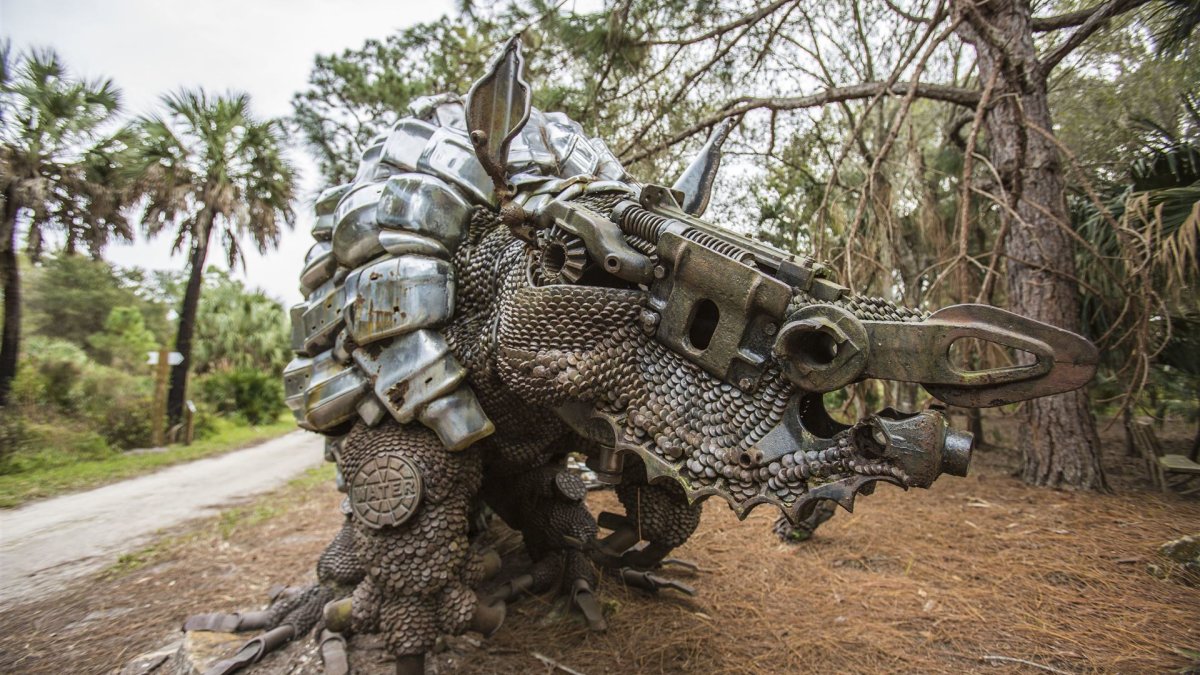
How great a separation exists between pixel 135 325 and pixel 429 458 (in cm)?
2230

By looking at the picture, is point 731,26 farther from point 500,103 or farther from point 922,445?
point 922,445

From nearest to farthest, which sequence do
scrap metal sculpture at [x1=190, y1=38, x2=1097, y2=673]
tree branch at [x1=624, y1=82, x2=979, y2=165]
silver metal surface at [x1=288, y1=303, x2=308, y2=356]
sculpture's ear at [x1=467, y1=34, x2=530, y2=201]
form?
scrap metal sculpture at [x1=190, y1=38, x2=1097, y2=673], sculpture's ear at [x1=467, y1=34, x2=530, y2=201], silver metal surface at [x1=288, y1=303, x2=308, y2=356], tree branch at [x1=624, y1=82, x2=979, y2=165]

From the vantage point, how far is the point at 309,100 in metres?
10.6

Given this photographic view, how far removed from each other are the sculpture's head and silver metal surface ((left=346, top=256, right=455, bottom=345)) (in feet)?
1.14

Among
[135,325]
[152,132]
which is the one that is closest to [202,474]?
[152,132]

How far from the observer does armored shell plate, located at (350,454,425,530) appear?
1837mm

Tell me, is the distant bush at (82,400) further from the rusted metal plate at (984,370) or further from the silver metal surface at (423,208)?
the rusted metal plate at (984,370)

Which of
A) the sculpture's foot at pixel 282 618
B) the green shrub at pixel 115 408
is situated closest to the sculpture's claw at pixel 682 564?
the sculpture's foot at pixel 282 618

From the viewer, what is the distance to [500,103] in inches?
63.8

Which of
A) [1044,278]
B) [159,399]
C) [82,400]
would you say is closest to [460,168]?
[1044,278]

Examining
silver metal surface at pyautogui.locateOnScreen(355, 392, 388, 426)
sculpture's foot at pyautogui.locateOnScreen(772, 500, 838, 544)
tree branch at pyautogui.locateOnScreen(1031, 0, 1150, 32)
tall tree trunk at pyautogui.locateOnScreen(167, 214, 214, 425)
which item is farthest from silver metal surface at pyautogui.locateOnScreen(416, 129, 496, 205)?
tall tree trunk at pyautogui.locateOnScreen(167, 214, 214, 425)

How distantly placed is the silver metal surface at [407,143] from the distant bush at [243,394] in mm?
15042

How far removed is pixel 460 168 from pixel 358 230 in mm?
430

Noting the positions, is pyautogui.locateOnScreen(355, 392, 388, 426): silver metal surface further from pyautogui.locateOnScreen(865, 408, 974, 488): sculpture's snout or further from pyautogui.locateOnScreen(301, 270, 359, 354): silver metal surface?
pyautogui.locateOnScreen(865, 408, 974, 488): sculpture's snout
